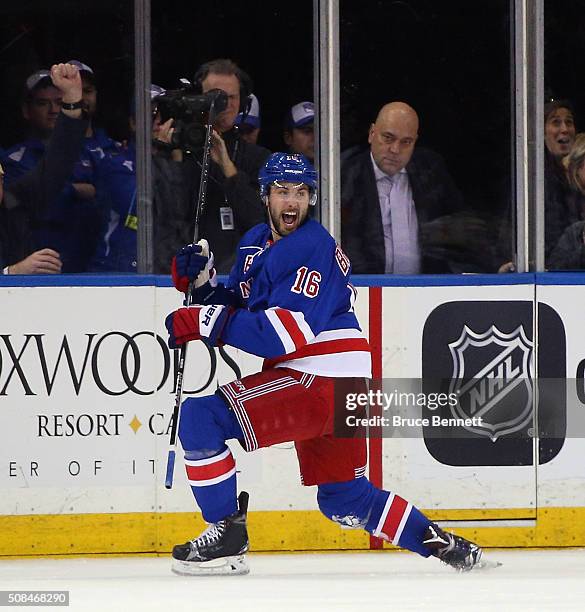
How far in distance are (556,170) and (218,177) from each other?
117 cm

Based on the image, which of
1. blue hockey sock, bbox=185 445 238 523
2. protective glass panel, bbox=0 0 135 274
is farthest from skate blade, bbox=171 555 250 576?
protective glass panel, bbox=0 0 135 274

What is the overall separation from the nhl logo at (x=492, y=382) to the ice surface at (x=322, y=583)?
1.45 ft

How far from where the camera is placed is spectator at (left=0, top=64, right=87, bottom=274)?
5.22 meters

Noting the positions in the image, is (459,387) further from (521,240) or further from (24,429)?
(24,429)

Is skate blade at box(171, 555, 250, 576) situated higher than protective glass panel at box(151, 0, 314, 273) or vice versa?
protective glass panel at box(151, 0, 314, 273)

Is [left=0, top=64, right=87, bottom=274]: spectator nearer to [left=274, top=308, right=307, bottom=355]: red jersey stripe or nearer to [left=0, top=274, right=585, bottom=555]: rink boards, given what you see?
[left=0, top=274, right=585, bottom=555]: rink boards

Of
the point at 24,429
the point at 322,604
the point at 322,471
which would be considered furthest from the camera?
the point at 24,429

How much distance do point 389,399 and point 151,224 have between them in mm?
1002

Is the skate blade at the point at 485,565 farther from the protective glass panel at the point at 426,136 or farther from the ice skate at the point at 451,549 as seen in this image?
the protective glass panel at the point at 426,136

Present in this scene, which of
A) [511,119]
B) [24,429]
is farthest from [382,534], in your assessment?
→ [511,119]

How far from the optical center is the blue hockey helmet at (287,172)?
4473mm

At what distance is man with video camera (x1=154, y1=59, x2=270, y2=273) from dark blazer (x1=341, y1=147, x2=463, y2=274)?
306 millimetres

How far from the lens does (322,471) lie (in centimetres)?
448

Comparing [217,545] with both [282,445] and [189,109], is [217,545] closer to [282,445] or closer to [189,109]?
[282,445]
